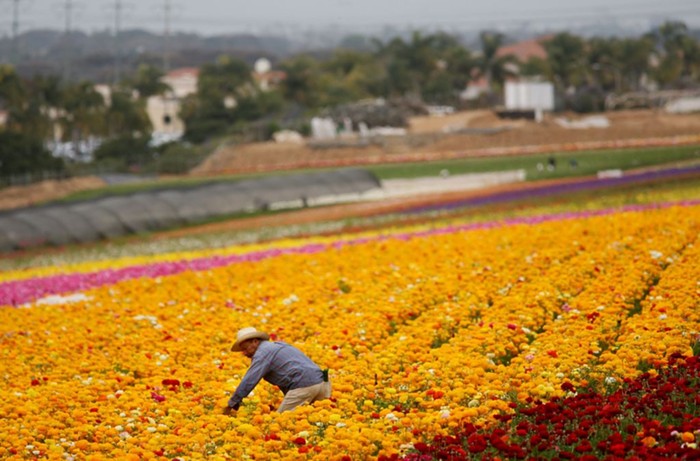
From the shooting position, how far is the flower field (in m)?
10.7

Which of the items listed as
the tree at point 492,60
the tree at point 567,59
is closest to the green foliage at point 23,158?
the tree at point 492,60

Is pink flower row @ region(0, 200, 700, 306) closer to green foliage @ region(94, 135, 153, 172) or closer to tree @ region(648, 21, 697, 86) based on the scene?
green foliage @ region(94, 135, 153, 172)

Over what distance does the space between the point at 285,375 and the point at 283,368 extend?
0.08 m

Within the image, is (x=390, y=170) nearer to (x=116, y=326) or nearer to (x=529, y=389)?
(x=116, y=326)


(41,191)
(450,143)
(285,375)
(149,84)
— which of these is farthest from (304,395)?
(149,84)

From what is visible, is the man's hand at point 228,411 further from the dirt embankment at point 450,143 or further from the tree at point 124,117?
the tree at point 124,117

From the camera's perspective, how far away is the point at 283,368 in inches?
491

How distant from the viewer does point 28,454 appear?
11406mm

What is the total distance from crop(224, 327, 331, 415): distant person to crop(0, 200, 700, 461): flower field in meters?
0.26

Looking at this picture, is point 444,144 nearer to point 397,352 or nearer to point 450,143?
point 450,143

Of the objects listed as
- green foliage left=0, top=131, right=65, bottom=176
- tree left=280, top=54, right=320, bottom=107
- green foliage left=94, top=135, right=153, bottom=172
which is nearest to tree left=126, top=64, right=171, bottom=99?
tree left=280, top=54, right=320, bottom=107

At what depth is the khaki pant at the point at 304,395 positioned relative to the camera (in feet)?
40.5

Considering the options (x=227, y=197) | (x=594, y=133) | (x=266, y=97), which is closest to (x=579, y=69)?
(x=266, y=97)

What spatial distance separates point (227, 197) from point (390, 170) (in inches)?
671
